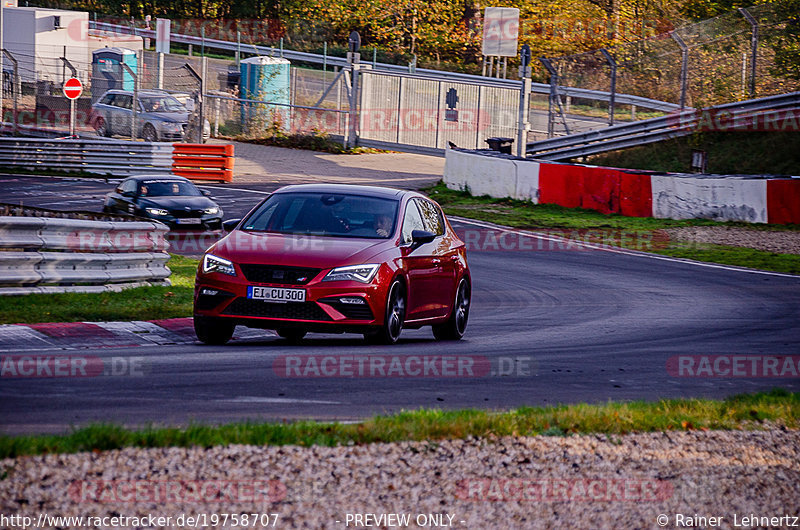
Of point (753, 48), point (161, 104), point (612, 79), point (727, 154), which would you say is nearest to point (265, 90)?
point (161, 104)

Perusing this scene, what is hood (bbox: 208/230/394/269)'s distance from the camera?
9875 millimetres

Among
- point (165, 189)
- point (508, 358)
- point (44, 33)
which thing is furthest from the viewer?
point (44, 33)

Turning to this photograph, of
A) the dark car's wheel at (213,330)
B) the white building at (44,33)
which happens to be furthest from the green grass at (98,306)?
the white building at (44,33)

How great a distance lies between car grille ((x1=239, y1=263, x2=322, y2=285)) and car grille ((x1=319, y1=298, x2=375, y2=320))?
10.0 inches

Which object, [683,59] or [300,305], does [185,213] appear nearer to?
[300,305]

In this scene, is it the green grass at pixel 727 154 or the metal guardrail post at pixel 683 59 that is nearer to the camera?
the metal guardrail post at pixel 683 59

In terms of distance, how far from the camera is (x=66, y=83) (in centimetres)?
3269

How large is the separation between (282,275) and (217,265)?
670 millimetres

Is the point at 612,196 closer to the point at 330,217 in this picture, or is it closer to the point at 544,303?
the point at 544,303

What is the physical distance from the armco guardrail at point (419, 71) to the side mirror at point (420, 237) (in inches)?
843

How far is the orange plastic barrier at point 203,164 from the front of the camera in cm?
3166

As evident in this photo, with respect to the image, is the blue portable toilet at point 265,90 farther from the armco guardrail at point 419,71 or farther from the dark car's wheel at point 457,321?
the dark car's wheel at point 457,321

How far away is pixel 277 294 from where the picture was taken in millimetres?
9742

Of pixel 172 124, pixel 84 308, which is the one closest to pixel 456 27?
pixel 172 124
